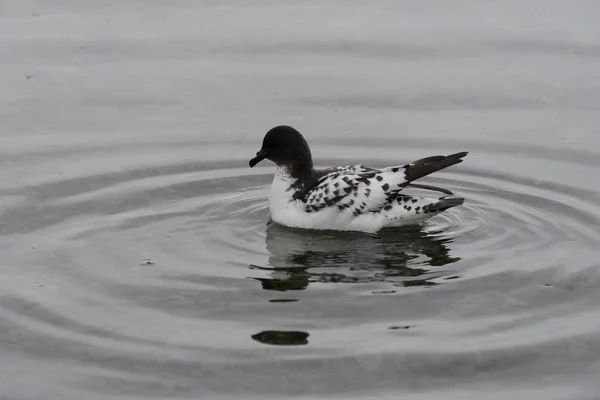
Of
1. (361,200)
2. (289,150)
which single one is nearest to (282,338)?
(361,200)

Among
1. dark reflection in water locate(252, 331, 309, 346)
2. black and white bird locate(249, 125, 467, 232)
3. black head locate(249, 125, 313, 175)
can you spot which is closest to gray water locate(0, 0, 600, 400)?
dark reflection in water locate(252, 331, 309, 346)

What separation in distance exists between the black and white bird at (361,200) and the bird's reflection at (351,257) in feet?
0.39

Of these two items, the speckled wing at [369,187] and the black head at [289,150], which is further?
the black head at [289,150]

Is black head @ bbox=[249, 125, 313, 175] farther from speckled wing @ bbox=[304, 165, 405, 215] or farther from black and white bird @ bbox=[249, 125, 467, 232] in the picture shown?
speckled wing @ bbox=[304, 165, 405, 215]

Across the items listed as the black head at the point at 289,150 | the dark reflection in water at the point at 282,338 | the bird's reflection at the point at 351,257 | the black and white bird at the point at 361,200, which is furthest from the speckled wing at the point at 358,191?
the dark reflection in water at the point at 282,338

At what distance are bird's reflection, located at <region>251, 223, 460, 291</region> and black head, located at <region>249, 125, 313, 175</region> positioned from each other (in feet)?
2.27

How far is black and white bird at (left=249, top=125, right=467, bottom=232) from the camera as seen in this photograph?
11188mm

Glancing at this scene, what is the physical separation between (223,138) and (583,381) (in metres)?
6.50

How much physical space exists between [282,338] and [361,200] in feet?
9.52

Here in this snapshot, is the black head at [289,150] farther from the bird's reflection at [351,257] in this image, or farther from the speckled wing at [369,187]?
the bird's reflection at [351,257]

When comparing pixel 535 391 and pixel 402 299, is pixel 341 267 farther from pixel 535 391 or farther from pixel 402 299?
pixel 535 391

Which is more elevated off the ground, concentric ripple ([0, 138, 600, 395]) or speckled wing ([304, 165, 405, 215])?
speckled wing ([304, 165, 405, 215])

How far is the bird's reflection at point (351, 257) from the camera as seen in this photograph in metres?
9.88

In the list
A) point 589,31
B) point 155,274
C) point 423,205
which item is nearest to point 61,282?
point 155,274
